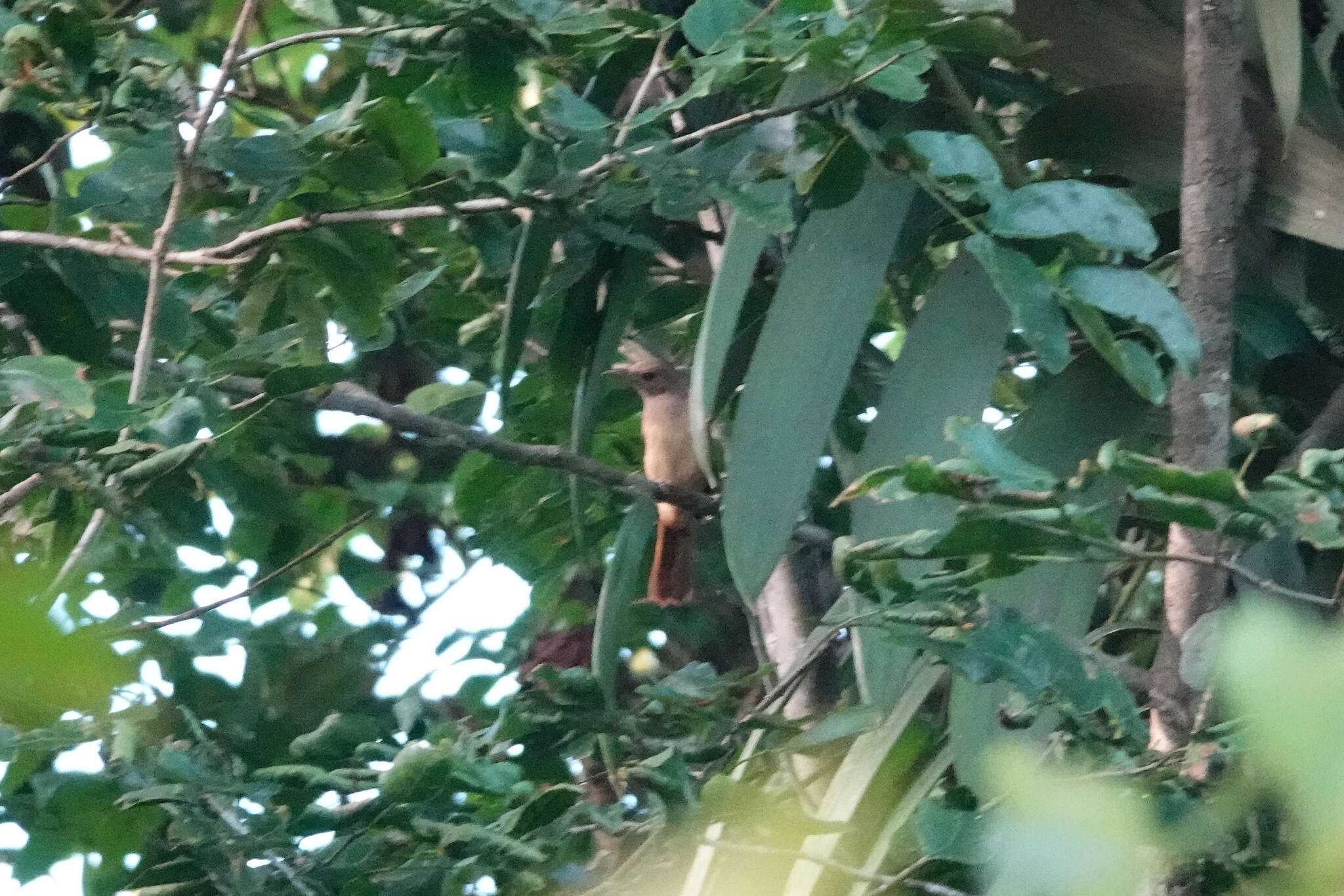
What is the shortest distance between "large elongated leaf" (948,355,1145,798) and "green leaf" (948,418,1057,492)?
0.83ft

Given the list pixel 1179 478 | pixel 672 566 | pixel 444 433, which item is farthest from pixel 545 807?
pixel 672 566

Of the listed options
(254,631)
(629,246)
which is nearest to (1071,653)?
(629,246)

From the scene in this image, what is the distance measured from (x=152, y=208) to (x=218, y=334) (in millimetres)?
335

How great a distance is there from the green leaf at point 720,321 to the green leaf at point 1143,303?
0.81 ft

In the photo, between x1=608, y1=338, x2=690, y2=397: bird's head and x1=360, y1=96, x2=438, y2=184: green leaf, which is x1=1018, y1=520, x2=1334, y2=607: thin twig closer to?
x1=360, y1=96, x2=438, y2=184: green leaf

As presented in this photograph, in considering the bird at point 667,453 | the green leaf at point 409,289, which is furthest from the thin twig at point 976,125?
the bird at point 667,453

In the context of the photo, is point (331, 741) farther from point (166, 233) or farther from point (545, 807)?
point (166, 233)

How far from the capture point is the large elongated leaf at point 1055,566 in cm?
96

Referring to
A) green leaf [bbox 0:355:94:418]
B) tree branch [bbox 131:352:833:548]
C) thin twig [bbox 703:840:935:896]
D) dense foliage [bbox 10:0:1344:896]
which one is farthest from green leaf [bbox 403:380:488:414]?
thin twig [bbox 703:840:935:896]

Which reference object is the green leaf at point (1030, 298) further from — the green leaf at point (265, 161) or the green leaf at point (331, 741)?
the green leaf at point (331, 741)

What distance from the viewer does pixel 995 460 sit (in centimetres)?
69

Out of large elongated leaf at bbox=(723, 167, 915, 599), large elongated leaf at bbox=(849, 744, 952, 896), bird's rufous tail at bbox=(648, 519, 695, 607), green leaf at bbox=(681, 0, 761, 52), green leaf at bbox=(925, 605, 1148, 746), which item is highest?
green leaf at bbox=(681, 0, 761, 52)

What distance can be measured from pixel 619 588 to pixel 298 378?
396 mm

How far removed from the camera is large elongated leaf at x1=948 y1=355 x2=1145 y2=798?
0.96m
